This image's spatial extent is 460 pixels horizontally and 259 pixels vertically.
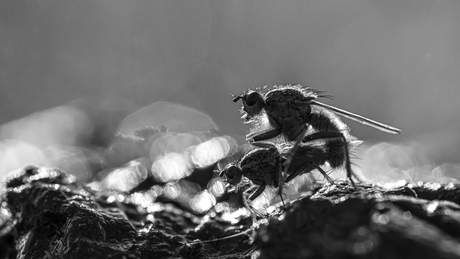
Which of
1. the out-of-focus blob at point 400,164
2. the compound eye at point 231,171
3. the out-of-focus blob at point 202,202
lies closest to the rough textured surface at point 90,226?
the compound eye at point 231,171

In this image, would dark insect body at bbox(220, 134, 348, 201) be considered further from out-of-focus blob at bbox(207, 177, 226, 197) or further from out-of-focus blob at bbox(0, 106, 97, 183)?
out-of-focus blob at bbox(0, 106, 97, 183)

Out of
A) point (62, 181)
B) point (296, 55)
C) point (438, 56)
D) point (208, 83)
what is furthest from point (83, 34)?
point (62, 181)

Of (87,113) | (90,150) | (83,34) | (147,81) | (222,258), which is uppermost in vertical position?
(83,34)

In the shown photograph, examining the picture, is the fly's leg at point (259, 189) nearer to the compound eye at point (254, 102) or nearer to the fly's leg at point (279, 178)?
the fly's leg at point (279, 178)

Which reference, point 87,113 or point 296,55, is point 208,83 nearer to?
point 296,55

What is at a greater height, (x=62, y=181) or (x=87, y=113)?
(x=87, y=113)

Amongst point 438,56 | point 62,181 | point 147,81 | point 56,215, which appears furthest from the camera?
point 147,81

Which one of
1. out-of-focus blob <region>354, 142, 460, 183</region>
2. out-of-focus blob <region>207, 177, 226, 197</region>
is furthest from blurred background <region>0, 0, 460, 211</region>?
out-of-focus blob <region>207, 177, 226, 197</region>
